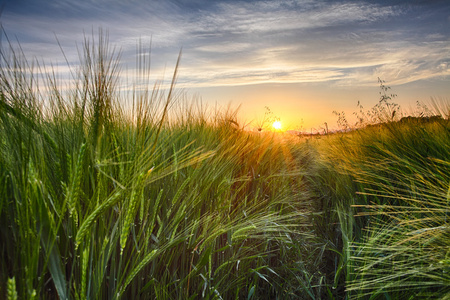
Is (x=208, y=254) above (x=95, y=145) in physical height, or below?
below

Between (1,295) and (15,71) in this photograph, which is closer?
(1,295)

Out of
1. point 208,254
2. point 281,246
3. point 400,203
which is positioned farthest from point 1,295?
point 400,203

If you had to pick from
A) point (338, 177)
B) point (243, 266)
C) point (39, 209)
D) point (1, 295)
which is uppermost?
point (39, 209)

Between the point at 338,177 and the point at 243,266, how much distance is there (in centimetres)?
141

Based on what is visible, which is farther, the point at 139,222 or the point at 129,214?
the point at 139,222

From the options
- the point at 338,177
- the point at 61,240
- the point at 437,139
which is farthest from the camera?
the point at 338,177

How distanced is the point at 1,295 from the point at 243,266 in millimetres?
1106

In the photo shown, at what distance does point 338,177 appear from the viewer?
8.44ft

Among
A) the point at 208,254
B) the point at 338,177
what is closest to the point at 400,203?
the point at 338,177

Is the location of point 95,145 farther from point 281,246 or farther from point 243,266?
point 281,246

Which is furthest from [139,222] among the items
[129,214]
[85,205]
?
[129,214]

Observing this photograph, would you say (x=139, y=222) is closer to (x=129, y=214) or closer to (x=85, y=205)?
(x=85, y=205)

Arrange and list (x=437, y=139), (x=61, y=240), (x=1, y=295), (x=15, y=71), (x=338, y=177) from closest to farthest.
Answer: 1. (x=1, y=295)
2. (x=61, y=240)
3. (x=15, y=71)
4. (x=437, y=139)
5. (x=338, y=177)

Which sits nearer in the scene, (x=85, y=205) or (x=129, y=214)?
(x=129, y=214)
